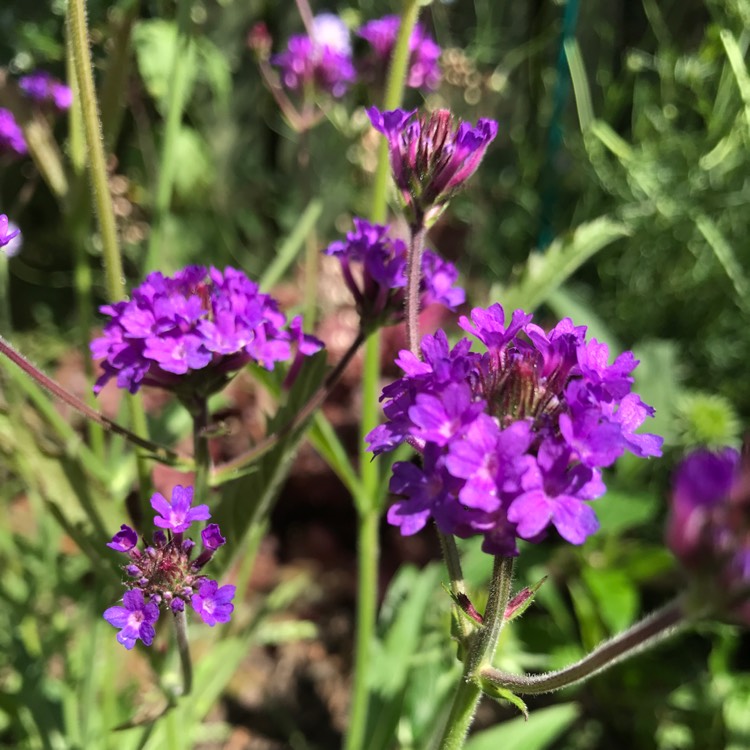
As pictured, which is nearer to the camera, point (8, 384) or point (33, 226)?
point (8, 384)

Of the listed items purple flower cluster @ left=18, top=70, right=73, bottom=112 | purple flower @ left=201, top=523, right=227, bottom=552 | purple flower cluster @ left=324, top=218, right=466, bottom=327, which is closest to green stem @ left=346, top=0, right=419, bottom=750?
purple flower cluster @ left=324, top=218, right=466, bottom=327

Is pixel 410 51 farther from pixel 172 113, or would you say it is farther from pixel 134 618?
pixel 134 618

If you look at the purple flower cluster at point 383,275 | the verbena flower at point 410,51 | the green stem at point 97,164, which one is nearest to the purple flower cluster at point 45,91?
the green stem at point 97,164

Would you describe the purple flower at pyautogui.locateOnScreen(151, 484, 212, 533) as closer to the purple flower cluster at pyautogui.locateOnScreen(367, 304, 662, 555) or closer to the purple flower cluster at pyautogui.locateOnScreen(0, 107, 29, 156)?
the purple flower cluster at pyautogui.locateOnScreen(367, 304, 662, 555)

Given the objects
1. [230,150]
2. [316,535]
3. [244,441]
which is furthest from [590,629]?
[230,150]

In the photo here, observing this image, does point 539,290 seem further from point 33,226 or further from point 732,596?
point 33,226

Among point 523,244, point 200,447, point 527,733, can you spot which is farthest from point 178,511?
point 523,244

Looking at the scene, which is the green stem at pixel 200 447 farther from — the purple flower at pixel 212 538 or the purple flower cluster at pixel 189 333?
the purple flower at pixel 212 538
